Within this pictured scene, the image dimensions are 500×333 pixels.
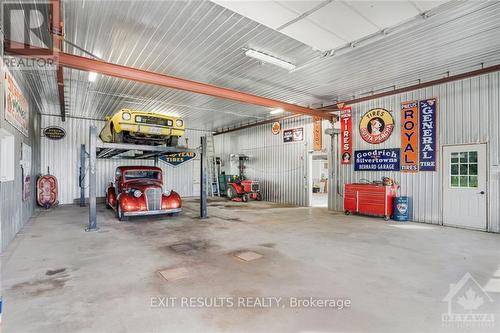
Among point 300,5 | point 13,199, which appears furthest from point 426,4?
point 13,199

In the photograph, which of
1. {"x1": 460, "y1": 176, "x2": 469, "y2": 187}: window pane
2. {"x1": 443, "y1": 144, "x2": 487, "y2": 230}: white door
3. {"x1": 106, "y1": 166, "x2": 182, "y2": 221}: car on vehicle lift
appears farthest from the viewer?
{"x1": 106, "y1": 166, "x2": 182, "y2": 221}: car on vehicle lift

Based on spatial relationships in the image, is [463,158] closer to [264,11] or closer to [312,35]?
[312,35]

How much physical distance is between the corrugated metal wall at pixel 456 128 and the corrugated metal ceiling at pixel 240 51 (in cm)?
50

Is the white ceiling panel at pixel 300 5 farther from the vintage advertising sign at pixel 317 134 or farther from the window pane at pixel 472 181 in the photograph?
the vintage advertising sign at pixel 317 134

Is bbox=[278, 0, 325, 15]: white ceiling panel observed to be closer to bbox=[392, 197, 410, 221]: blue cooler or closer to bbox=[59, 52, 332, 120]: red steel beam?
bbox=[59, 52, 332, 120]: red steel beam

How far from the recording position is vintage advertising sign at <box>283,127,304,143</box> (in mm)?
10938

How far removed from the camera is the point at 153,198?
23.5ft

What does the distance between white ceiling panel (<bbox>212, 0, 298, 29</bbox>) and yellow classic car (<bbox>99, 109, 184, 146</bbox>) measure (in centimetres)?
364

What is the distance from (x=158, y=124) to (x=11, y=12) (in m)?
3.21

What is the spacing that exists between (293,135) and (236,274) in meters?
8.57

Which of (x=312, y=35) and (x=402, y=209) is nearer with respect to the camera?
(x=312, y=35)

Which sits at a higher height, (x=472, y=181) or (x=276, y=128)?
(x=276, y=128)

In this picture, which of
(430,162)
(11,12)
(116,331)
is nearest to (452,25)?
(430,162)

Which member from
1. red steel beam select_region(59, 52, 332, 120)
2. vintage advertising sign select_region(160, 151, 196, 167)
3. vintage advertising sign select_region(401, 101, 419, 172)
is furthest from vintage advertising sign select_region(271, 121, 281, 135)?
vintage advertising sign select_region(401, 101, 419, 172)
